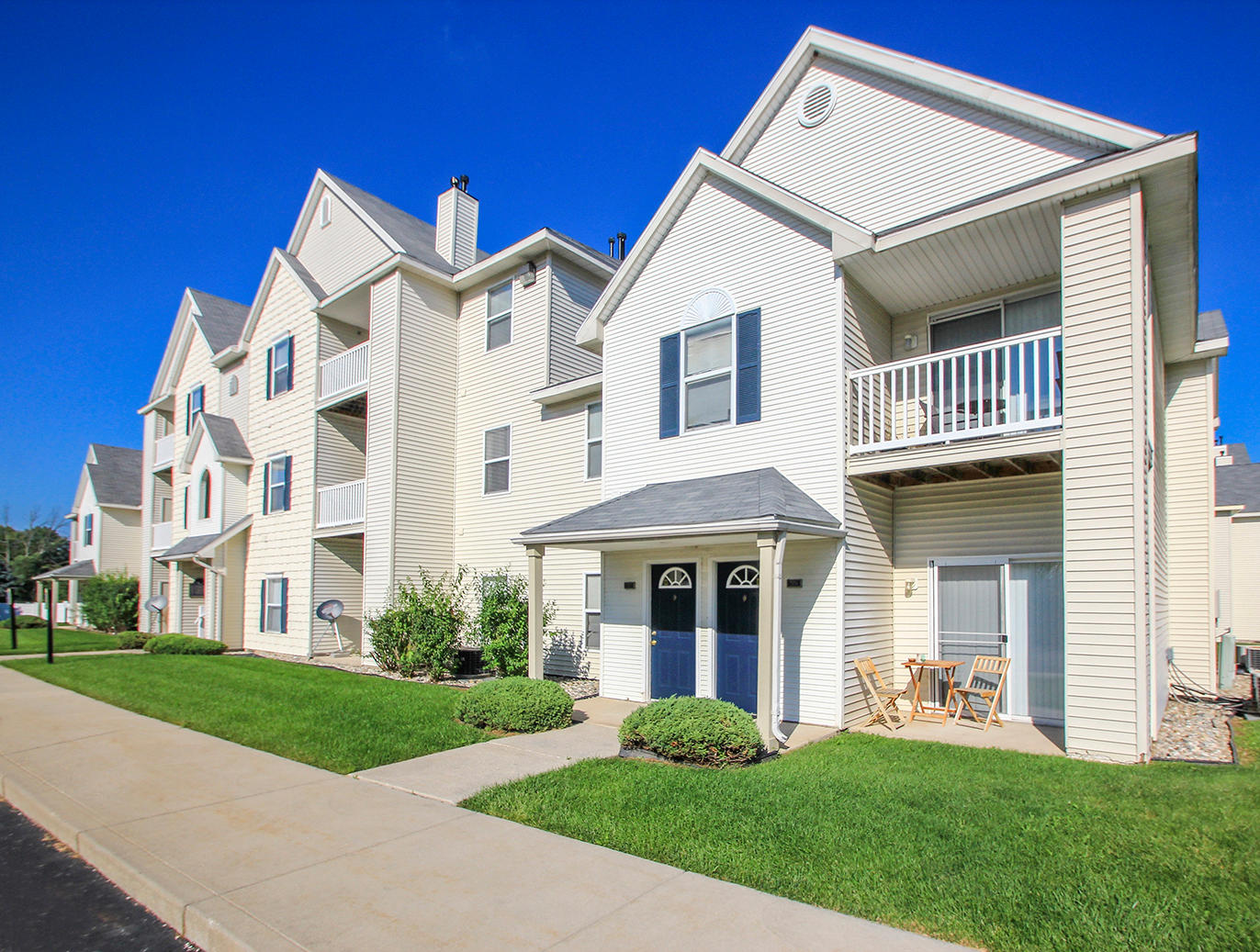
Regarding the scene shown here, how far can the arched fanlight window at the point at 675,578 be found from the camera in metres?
11.8

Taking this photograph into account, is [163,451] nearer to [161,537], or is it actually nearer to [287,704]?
[161,537]

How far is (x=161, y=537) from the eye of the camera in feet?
92.7

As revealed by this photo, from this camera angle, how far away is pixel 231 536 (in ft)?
73.1

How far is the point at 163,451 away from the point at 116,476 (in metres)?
8.19

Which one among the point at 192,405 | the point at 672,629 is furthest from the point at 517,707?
the point at 192,405

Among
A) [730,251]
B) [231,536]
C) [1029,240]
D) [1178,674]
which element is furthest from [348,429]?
[1178,674]

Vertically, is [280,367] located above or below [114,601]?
above

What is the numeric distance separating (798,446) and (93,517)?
1450 inches

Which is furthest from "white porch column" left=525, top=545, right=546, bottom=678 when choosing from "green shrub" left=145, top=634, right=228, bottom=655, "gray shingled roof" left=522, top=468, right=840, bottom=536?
"green shrub" left=145, top=634, right=228, bottom=655

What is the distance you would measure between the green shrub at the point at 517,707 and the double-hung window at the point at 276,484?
13.2 m

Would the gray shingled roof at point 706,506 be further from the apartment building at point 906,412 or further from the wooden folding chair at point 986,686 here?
the wooden folding chair at point 986,686

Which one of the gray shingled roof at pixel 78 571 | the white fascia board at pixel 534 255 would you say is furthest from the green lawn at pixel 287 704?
the gray shingled roof at pixel 78 571

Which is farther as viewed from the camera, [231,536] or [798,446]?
[231,536]

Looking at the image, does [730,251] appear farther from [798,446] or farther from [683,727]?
[683,727]
